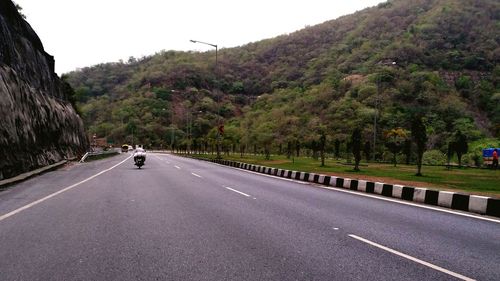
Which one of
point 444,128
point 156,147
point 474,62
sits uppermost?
point 474,62

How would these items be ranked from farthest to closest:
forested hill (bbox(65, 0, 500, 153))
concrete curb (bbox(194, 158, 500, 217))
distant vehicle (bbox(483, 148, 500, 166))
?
forested hill (bbox(65, 0, 500, 153))
distant vehicle (bbox(483, 148, 500, 166))
concrete curb (bbox(194, 158, 500, 217))

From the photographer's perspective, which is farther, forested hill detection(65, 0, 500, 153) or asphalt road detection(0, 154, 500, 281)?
forested hill detection(65, 0, 500, 153)

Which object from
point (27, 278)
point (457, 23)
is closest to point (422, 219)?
point (27, 278)

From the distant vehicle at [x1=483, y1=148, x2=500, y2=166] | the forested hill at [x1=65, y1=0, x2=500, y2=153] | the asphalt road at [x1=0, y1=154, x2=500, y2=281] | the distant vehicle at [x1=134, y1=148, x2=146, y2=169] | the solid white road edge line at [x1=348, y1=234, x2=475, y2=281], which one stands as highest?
the forested hill at [x1=65, y1=0, x2=500, y2=153]

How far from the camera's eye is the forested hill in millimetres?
66875

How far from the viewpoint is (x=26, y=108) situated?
89.9 ft

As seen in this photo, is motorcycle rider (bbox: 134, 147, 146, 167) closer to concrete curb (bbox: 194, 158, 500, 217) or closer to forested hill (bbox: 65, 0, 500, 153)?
forested hill (bbox: 65, 0, 500, 153)

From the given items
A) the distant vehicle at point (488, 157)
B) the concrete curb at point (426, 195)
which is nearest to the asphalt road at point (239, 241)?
the concrete curb at point (426, 195)

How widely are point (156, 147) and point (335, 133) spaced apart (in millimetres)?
76487

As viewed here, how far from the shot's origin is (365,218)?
929 cm

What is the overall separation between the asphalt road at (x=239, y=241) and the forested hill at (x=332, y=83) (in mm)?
31721

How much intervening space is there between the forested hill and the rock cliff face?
49.1ft

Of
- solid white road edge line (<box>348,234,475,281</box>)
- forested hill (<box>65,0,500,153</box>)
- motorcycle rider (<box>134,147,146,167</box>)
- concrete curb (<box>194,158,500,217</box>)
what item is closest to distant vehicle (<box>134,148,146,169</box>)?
A: motorcycle rider (<box>134,147,146,167</box>)

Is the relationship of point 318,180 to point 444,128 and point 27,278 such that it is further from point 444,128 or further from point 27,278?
point 444,128
